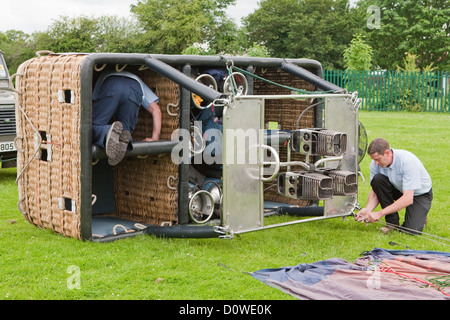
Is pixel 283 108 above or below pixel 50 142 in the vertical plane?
above

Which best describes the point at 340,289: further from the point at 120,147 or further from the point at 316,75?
the point at 316,75

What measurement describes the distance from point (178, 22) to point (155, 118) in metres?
50.1

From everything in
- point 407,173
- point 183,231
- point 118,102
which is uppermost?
point 118,102

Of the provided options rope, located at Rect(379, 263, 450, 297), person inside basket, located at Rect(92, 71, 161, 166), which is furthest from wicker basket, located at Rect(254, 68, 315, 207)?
rope, located at Rect(379, 263, 450, 297)

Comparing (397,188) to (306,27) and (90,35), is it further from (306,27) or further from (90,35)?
(90,35)

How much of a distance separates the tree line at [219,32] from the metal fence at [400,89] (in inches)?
891

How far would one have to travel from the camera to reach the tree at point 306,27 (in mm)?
55594

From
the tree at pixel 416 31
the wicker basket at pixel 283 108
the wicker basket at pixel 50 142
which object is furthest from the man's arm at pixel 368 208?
the tree at pixel 416 31

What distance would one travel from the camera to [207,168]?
739 cm

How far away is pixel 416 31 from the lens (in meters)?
44.6

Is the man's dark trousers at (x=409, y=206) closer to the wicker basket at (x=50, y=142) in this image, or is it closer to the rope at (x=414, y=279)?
the rope at (x=414, y=279)

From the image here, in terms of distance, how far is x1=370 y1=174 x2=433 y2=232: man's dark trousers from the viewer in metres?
6.61

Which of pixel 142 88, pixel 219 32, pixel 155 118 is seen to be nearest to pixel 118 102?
pixel 142 88
